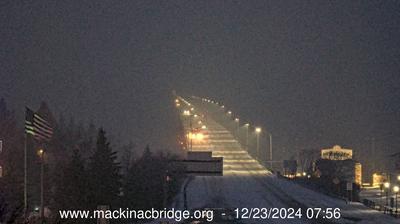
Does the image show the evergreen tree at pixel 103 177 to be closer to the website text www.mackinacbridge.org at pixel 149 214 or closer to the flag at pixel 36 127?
the website text www.mackinacbridge.org at pixel 149 214

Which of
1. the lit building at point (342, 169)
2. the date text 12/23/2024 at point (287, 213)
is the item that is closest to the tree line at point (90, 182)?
the date text 12/23/2024 at point (287, 213)

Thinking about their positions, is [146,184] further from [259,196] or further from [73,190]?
[73,190]

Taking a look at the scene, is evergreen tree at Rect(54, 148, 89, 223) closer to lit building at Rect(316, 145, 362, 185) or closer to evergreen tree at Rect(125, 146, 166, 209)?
evergreen tree at Rect(125, 146, 166, 209)

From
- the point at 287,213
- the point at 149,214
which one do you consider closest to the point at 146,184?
the point at 149,214

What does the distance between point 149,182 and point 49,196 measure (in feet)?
41.8

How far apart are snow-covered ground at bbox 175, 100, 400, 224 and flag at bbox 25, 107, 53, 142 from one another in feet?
54.0

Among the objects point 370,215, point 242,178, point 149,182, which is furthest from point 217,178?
point 370,215

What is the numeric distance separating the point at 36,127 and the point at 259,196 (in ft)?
134

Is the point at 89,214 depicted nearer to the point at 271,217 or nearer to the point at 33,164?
the point at 271,217

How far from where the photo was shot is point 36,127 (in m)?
44.1

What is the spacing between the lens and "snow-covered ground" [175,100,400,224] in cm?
6400

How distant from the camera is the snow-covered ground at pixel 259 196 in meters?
64.0

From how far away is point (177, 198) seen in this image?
80625mm

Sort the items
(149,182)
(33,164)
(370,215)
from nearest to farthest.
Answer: (370,215), (149,182), (33,164)
